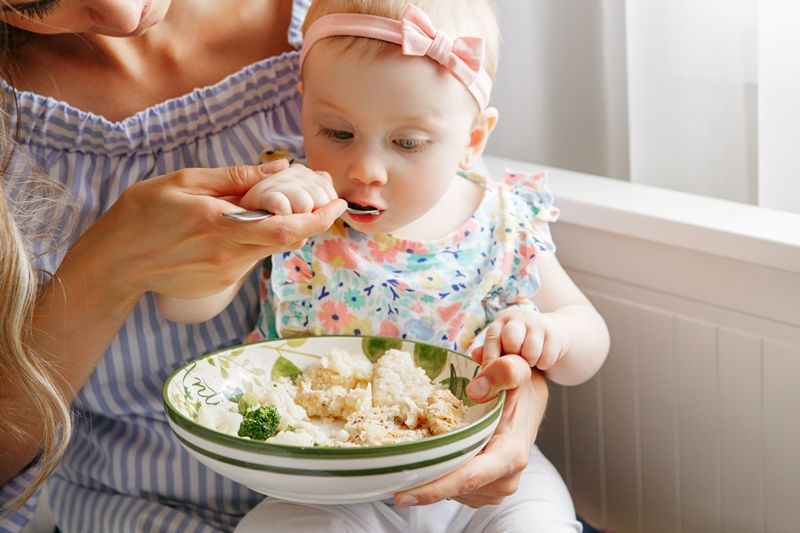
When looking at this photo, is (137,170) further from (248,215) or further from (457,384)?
(457,384)

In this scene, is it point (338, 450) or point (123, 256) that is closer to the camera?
point (338, 450)

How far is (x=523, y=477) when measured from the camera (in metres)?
1.45

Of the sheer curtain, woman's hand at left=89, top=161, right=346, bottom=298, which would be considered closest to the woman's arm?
woman's hand at left=89, top=161, right=346, bottom=298

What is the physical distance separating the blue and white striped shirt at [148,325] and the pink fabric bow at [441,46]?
330 mm

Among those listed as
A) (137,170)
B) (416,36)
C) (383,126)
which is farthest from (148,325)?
(416,36)

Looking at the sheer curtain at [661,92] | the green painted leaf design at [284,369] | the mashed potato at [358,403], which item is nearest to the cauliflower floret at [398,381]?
the mashed potato at [358,403]

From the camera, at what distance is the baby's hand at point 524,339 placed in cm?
133

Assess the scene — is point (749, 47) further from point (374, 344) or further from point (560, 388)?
point (374, 344)

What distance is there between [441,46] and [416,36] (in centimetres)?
4

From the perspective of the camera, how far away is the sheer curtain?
153 cm

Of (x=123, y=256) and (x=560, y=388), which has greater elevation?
(x=123, y=256)

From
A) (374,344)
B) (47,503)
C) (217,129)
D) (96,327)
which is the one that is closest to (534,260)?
(374,344)

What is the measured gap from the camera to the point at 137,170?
1.49 m

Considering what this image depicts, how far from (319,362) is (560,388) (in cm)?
57
